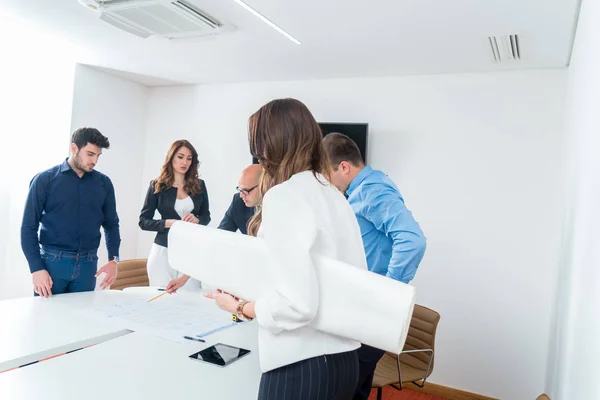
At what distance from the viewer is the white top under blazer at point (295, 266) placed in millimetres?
1095

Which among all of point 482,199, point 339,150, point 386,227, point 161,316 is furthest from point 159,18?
point 482,199

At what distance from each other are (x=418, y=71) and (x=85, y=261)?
2914 mm

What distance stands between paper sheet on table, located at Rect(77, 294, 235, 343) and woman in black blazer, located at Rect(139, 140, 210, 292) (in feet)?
3.02

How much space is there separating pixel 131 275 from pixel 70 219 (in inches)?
29.1

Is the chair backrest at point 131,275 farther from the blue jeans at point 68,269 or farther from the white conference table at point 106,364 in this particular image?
the white conference table at point 106,364

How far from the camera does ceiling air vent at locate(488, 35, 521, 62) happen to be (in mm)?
2992

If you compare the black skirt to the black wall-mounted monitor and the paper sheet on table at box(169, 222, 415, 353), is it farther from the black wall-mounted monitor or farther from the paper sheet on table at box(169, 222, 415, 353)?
the black wall-mounted monitor

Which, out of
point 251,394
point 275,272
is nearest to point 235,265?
point 275,272

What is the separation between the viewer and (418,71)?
386 centimetres

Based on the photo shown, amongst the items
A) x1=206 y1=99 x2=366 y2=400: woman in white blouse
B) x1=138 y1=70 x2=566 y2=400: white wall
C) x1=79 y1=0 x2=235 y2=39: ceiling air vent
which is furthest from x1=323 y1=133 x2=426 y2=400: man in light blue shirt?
x1=138 y1=70 x2=566 y2=400: white wall

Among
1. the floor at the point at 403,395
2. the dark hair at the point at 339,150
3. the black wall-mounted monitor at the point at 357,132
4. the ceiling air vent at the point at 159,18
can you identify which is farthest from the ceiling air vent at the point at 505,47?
the floor at the point at 403,395

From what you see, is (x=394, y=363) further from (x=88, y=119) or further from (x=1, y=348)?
(x=88, y=119)

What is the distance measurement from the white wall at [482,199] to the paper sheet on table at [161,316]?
7.43ft

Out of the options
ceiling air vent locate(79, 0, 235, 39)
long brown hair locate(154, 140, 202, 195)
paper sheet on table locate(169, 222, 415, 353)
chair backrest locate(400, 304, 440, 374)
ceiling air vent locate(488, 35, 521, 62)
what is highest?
ceiling air vent locate(488, 35, 521, 62)
